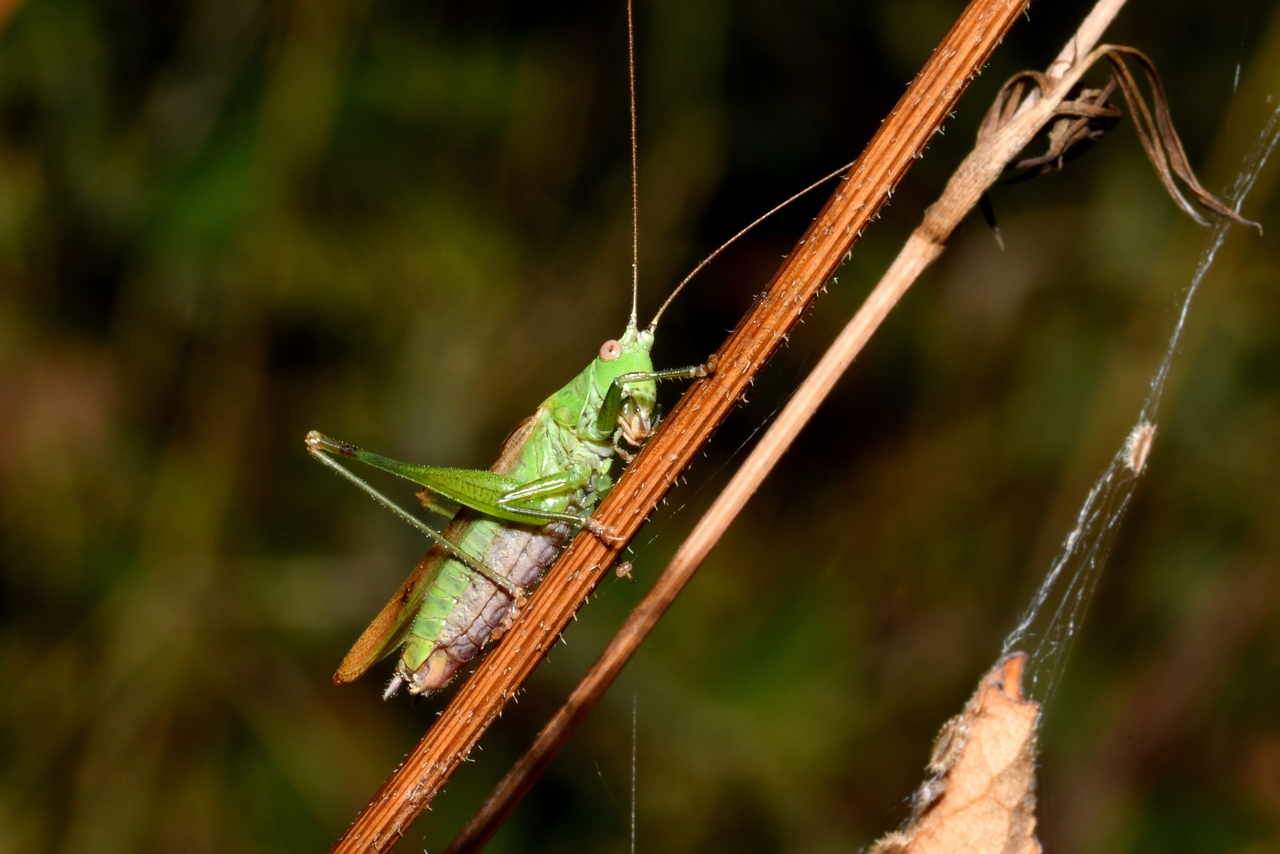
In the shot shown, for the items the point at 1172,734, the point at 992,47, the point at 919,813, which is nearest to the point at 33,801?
the point at 919,813

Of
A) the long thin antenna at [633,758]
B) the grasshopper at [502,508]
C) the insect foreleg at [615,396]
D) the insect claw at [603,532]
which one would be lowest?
the long thin antenna at [633,758]

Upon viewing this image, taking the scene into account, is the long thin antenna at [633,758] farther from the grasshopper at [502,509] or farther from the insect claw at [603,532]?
the insect claw at [603,532]

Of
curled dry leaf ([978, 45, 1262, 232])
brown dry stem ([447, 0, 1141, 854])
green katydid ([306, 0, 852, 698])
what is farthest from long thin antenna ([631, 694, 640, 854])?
curled dry leaf ([978, 45, 1262, 232])

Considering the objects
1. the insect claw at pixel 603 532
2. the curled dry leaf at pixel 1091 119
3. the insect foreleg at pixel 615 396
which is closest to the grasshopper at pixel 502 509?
the insect foreleg at pixel 615 396

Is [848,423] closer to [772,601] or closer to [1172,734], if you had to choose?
[772,601]

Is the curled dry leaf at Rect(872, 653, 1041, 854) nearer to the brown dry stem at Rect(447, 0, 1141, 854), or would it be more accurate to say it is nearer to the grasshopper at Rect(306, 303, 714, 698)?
the brown dry stem at Rect(447, 0, 1141, 854)
